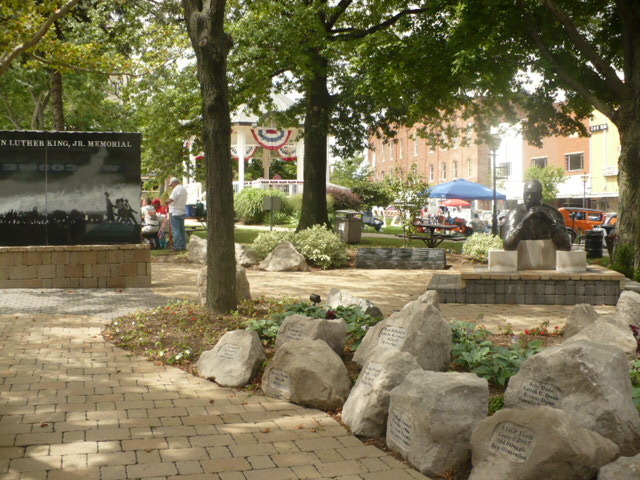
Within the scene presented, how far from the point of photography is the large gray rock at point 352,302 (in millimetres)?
8014

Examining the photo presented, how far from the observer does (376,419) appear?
4.91 meters

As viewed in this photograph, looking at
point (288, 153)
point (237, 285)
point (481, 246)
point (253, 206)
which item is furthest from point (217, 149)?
point (288, 153)

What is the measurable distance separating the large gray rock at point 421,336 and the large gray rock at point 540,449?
1.63m

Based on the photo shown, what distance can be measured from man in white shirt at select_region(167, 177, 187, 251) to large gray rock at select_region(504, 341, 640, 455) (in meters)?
15.2

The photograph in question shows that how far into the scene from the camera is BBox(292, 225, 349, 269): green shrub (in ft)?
55.5

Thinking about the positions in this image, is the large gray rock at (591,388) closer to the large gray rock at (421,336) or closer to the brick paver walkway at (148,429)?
the brick paver walkway at (148,429)

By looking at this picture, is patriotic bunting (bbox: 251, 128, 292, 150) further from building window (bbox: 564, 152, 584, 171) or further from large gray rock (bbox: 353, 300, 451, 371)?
large gray rock (bbox: 353, 300, 451, 371)

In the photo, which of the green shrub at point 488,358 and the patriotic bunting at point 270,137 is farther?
the patriotic bunting at point 270,137

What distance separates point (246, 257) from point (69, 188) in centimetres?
474

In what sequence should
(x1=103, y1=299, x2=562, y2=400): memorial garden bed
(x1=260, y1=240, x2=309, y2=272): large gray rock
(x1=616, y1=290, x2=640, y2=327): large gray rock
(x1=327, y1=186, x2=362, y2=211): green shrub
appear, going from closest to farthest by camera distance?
Result: (x1=103, y1=299, x2=562, y2=400): memorial garden bed, (x1=616, y1=290, x2=640, y2=327): large gray rock, (x1=260, y1=240, x2=309, y2=272): large gray rock, (x1=327, y1=186, x2=362, y2=211): green shrub

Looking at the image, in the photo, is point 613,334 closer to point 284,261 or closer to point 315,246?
point 284,261

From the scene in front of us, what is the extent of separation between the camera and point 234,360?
6344 millimetres

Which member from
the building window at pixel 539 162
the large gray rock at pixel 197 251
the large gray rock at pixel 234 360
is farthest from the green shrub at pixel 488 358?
the building window at pixel 539 162

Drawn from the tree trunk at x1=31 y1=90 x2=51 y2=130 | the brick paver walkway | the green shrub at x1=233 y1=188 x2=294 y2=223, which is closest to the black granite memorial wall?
the brick paver walkway
